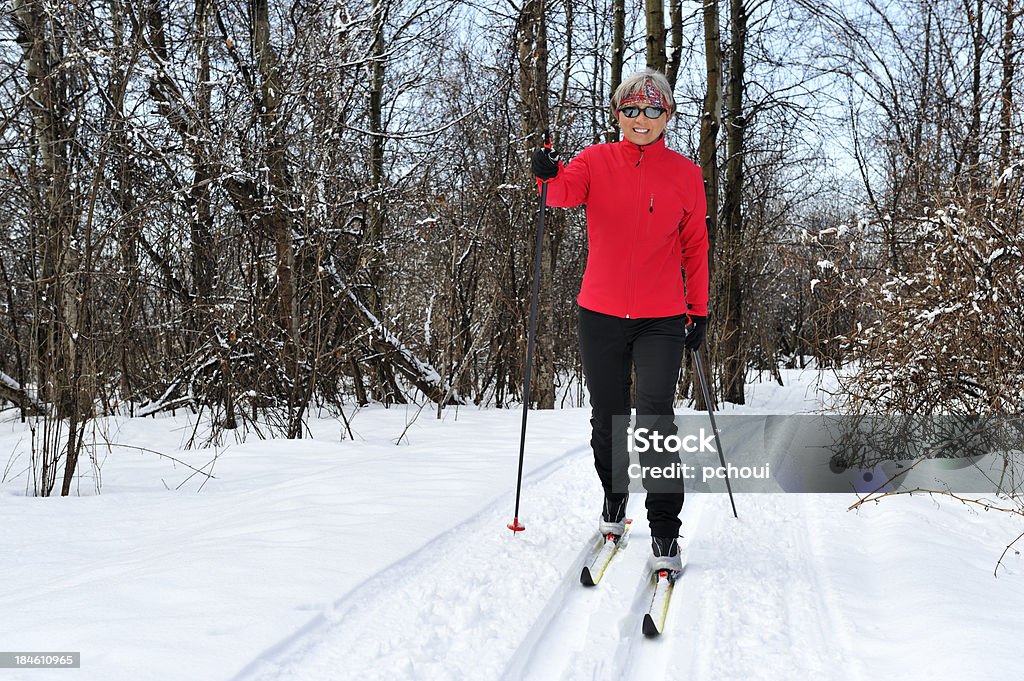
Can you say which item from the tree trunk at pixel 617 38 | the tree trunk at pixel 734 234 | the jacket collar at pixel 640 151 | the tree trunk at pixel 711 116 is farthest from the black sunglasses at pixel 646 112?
the tree trunk at pixel 617 38

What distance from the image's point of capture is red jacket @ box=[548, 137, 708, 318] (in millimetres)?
3299

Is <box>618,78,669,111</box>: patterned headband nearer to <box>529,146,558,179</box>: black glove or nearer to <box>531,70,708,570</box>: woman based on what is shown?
<box>531,70,708,570</box>: woman

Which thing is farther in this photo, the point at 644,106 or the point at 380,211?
the point at 380,211

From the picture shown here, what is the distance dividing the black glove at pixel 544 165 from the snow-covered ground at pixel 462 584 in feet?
5.11

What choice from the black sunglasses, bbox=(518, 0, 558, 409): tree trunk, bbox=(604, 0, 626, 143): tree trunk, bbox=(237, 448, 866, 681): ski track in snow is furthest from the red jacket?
bbox=(604, 0, 626, 143): tree trunk

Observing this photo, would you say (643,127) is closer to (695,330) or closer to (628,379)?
(695,330)

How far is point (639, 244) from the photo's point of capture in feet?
10.9

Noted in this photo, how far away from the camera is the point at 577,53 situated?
13484 mm

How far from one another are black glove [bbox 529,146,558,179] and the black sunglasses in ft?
1.17

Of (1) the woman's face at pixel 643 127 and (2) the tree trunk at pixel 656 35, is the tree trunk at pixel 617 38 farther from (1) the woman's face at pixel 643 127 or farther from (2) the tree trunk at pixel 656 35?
(1) the woman's face at pixel 643 127

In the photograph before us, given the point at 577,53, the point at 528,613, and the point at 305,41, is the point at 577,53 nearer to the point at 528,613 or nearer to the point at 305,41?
the point at 305,41

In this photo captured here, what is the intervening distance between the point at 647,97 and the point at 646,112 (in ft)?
0.20

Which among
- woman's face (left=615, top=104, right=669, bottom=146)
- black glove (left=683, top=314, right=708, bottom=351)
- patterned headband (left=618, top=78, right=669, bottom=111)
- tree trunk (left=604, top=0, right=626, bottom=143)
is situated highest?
tree trunk (left=604, top=0, right=626, bottom=143)

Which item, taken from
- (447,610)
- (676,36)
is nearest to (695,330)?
(447,610)
